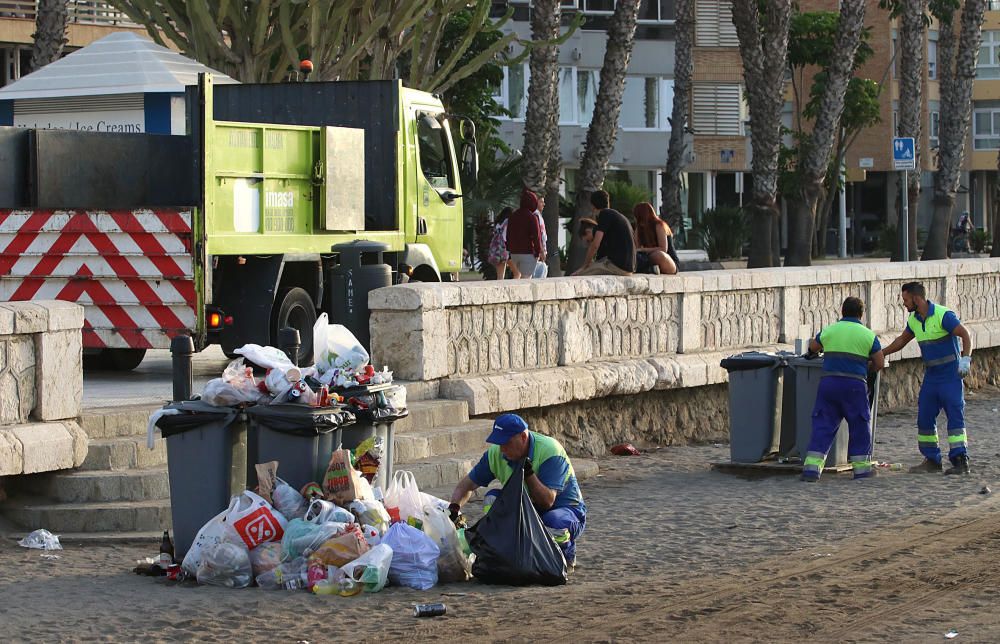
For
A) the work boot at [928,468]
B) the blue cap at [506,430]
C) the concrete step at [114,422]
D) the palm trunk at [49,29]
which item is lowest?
the work boot at [928,468]

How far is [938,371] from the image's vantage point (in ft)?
46.0

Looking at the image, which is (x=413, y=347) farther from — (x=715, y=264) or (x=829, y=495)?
(x=715, y=264)

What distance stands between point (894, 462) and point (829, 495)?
2.32 metres

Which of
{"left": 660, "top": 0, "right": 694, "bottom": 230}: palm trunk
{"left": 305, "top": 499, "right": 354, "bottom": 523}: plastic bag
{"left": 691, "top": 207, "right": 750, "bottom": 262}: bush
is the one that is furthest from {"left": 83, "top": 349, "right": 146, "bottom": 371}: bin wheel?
{"left": 691, "top": 207, "right": 750, "bottom": 262}: bush

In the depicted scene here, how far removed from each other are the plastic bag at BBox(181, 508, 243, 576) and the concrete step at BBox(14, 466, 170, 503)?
1579mm

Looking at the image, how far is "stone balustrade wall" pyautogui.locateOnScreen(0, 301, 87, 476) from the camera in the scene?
1011 cm

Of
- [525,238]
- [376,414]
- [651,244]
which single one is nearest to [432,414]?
[376,414]

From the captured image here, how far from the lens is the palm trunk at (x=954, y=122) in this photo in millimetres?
40375

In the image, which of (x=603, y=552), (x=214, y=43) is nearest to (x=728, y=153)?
(x=214, y=43)

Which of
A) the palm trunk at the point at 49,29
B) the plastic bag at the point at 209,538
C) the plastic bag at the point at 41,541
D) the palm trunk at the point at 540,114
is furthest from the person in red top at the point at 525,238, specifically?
the plastic bag at the point at 209,538

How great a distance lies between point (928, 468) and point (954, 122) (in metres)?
28.9

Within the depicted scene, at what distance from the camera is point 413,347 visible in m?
13.1

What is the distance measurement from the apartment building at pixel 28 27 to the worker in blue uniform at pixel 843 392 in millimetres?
26797

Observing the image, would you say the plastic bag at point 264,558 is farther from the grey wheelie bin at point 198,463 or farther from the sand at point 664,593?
the grey wheelie bin at point 198,463
